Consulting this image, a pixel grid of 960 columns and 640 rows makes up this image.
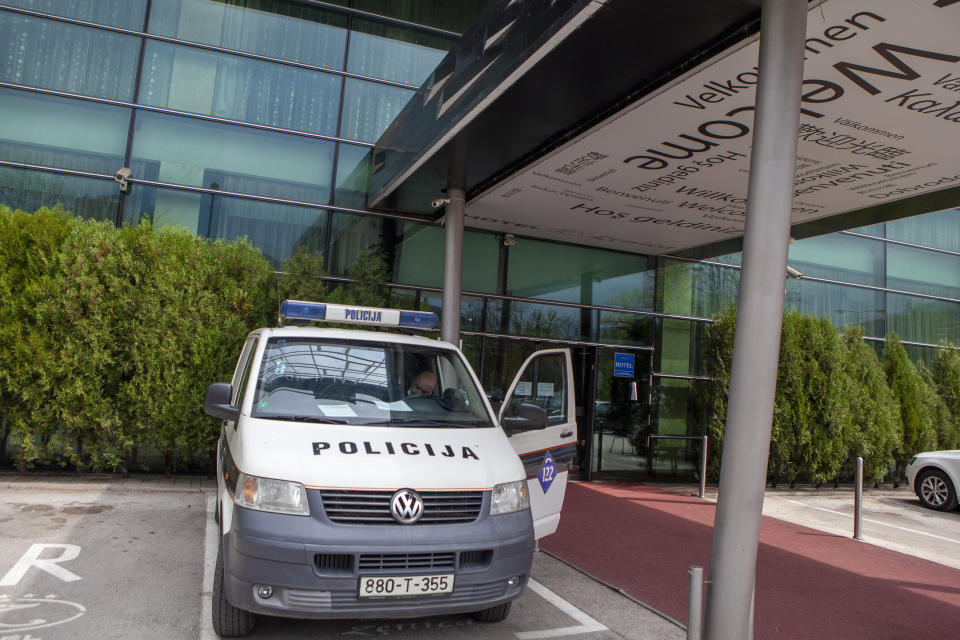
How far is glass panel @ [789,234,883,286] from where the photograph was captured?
1410cm

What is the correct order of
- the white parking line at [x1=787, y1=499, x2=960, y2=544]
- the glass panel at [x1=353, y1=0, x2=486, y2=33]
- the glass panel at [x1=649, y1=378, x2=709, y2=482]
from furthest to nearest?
the glass panel at [x1=649, y1=378, x2=709, y2=482]
the glass panel at [x1=353, y1=0, x2=486, y2=33]
the white parking line at [x1=787, y1=499, x2=960, y2=544]

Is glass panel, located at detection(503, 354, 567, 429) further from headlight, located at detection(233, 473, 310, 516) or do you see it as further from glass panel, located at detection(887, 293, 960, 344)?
glass panel, located at detection(887, 293, 960, 344)

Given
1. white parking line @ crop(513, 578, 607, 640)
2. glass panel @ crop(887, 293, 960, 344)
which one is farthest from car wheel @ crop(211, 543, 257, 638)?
glass panel @ crop(887, 293, 960, 344)

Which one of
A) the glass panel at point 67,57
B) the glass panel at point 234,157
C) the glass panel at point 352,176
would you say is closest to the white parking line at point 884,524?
the glass panel at point 352,176

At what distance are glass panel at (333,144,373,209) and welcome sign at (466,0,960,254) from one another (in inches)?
75.4

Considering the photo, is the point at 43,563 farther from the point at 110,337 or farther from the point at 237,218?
the point at 237,218

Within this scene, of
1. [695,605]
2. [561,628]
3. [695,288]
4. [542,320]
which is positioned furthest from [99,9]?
[695,605]

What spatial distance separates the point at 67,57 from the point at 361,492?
389 inches

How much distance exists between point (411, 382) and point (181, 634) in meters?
2.15

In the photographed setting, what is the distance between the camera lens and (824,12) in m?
4.64

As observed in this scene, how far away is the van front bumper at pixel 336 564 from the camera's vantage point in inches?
136

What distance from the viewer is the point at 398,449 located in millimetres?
4020

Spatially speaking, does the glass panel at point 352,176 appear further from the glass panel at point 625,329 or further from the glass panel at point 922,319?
the glass panel at point 922,319

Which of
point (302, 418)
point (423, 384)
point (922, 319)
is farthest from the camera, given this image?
point (922, 319)
